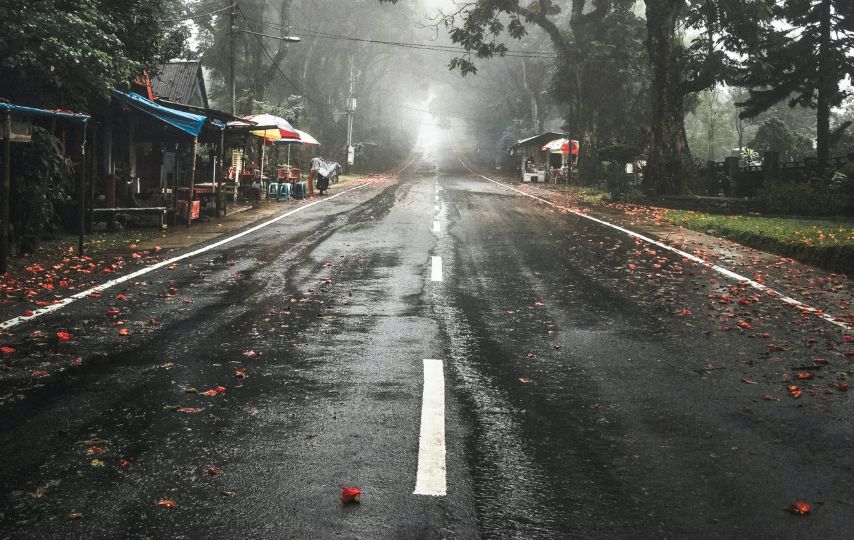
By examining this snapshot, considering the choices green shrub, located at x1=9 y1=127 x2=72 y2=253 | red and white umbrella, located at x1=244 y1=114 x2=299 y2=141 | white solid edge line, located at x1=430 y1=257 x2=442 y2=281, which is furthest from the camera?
red and white umbrella, located at x1=244 y1=114 x2=299 y2=141

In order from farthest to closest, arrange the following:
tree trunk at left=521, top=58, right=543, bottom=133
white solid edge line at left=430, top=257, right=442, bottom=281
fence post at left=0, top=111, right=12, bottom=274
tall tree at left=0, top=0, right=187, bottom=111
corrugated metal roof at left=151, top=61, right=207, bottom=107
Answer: tree trunk at left=521, top=58, right=543, bottom=133 → corrugated metal roof at left=151, top=61, right=207, bottom=107 → tall tree at left=0, top=0, right=187, bottom=111 → white solid edge line at left=430, top=257, right=442, bottom=281 → fence post at left=0, top=111, right=12, bottom=274

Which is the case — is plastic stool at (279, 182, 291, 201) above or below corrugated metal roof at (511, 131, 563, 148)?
below

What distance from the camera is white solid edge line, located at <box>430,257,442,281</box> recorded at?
37.3 ft

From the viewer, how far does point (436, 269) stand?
12188 mm

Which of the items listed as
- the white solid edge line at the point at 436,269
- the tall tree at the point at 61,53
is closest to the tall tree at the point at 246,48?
the tall tree at the point at 61,53

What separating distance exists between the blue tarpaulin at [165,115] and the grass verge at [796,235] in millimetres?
11927

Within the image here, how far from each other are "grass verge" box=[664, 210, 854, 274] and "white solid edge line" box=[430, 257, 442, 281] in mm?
6057

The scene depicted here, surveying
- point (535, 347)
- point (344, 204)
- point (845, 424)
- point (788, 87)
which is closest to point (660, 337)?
point (535, 347)

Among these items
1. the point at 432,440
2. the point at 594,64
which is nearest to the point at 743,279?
the point at 432,440

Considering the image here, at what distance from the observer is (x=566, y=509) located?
3895 mm

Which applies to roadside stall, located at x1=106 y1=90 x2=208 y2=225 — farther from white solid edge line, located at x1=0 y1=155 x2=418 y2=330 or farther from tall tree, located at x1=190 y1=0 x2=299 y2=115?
tall tree, located at x1=190 y1=0 x2=299 y2=115

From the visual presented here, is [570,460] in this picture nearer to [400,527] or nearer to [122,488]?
[400,527]

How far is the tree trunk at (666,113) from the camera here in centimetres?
2938

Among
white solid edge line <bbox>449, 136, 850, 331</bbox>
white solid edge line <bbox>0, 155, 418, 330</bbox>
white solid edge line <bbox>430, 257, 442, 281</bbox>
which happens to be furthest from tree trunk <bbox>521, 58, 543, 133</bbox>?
white solid edge line <bbox>430, 257, 442, 281</bbox>
